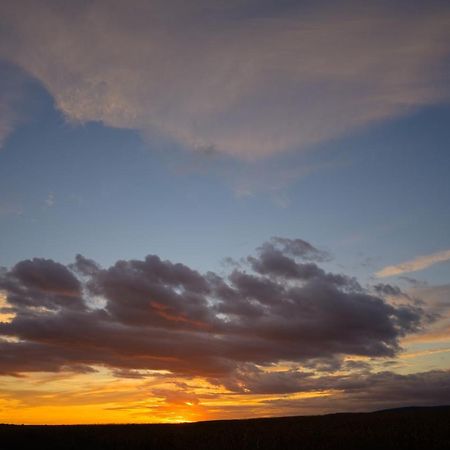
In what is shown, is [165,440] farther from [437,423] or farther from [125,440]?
[437,423]

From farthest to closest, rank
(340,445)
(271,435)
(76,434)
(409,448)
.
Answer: (76,434) → (271,435) → (340,445) → (409,448)

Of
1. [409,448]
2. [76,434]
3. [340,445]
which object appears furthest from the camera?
[76,434]

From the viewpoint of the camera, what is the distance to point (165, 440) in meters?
53.3

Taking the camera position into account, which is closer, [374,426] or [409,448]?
[409,448]

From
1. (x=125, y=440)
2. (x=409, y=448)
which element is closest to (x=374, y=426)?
(x=409, y=448)

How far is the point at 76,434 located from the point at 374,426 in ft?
118

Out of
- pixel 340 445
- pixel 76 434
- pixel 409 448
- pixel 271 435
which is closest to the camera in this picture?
pixel 409 448

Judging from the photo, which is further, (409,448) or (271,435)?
(271,435)

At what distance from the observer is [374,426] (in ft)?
179

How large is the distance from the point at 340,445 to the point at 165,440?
19849 millimetres

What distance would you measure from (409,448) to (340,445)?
5867 mm

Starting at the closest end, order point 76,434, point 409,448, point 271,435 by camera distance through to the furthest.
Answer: point 409,448
point 271,435
point 76,434

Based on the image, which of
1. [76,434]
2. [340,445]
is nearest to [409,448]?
[340,445]

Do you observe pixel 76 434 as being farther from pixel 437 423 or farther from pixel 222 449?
pixel 437 423
